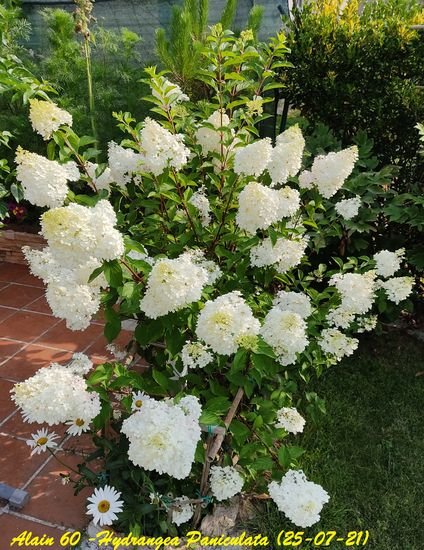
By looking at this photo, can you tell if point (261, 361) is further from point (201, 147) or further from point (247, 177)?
point (201, 147)

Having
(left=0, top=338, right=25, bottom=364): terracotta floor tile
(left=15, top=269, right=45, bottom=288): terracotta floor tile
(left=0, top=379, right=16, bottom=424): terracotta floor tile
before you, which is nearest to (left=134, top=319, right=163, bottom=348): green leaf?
(left=0, top=379, right=16, bottom=424): terracotta floor tile

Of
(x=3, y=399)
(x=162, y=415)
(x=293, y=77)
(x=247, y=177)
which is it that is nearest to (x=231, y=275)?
(x=247, y=177)

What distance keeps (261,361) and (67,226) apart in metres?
0.76

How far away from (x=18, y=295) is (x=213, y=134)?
2.36 m

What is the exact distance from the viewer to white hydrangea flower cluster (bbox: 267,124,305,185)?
1.90 m

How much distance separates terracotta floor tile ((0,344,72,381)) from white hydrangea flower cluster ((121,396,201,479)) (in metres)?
1.70

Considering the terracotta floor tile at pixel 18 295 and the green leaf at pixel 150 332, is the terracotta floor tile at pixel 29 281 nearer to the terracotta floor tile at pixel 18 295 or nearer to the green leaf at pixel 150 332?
the terracotta floor tile at pixel 18 295

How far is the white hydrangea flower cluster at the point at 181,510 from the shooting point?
5.95 ft

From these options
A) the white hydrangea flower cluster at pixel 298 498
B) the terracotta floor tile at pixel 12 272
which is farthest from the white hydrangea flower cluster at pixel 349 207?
the terracotta floor tile at pixel 12 272

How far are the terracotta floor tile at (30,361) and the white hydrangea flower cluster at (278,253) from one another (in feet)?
5.37

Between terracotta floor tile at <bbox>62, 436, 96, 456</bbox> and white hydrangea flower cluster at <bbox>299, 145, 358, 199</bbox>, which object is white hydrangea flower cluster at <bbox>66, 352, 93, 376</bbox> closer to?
terracotta floor tile at <bbox>62, 436, 96, 456</bbox>

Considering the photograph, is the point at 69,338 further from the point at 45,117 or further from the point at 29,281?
the point at 45,117

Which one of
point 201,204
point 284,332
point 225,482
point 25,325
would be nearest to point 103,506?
point 225,482

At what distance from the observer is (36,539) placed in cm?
198
